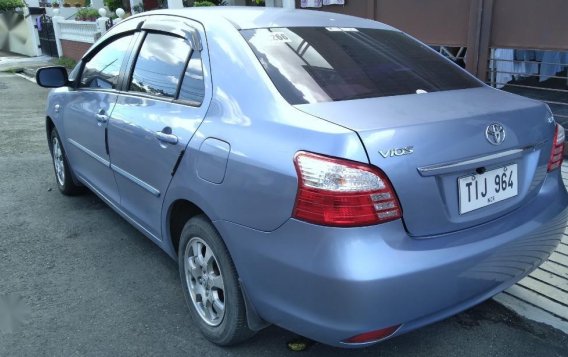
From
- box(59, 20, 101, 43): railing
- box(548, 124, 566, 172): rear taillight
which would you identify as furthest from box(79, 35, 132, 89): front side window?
box(59, 20, 101, 43): railing

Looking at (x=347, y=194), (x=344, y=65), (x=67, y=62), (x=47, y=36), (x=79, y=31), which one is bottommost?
(x=67, y=62)

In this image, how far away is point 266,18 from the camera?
2.85 m

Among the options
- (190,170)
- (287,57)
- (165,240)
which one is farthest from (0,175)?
(287,57)

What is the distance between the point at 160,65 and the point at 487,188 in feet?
6.42

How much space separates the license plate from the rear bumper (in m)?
0.10

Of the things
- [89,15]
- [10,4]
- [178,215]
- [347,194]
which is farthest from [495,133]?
[10,4]

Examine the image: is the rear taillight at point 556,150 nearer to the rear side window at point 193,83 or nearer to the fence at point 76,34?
the rear side window at point 193,83

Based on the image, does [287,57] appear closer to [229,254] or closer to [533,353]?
[229,254]

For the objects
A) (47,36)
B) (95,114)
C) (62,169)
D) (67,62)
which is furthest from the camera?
(47,36)

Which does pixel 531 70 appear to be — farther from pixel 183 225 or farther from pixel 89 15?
pixel 89 15

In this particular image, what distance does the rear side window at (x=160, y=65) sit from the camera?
2.88 metres

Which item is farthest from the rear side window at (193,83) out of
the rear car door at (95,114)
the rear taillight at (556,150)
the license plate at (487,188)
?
the rear taillight at (556,150)

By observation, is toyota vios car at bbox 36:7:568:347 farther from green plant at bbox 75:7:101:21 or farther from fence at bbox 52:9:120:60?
green plant at bbox 75:7:101:21

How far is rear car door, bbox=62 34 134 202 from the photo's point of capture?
3.54 metres
